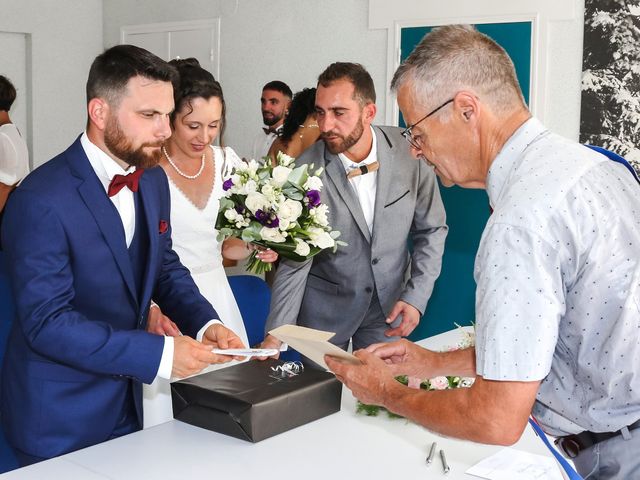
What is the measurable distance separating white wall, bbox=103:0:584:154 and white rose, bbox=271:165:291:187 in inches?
149

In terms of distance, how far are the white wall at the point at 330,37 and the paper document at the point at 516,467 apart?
4.41 meters

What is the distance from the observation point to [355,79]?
3.89 metres

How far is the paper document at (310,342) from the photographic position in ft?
7.13

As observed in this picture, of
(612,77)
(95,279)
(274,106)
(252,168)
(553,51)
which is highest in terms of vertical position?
(553,51)

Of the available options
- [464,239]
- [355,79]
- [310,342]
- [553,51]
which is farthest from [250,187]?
[553,51]

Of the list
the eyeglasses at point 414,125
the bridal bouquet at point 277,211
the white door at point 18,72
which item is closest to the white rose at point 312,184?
the bridal bouquet at point 277,211

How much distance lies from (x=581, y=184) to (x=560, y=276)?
192 mm

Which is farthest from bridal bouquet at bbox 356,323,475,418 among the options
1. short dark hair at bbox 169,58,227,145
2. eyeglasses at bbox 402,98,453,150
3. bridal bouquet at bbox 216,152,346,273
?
short dark hair at bbox 169,58,227,145

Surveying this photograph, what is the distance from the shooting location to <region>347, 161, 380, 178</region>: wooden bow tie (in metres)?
3.70

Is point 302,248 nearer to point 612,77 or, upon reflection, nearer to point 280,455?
point 280,455

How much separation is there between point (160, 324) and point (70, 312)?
67 cm

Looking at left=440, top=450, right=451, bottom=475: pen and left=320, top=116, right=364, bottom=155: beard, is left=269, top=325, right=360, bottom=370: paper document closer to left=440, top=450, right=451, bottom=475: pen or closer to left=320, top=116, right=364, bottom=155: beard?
left=440, top=450, right=451, bottom=475: pen

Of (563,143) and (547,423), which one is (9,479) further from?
(563,143)

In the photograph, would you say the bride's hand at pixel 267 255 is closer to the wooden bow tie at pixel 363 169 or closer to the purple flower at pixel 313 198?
the purple flower at pixel 313 198
